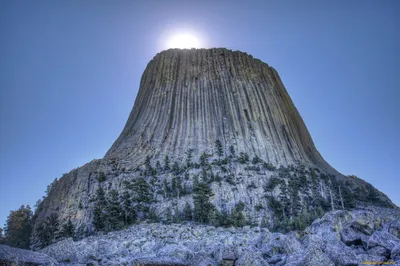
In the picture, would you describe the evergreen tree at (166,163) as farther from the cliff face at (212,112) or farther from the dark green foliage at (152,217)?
the dark green foliage at (152,217)

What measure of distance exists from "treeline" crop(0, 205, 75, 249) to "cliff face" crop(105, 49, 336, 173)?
428 inches

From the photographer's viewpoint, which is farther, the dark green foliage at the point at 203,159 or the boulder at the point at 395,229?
the dark green foliage at the point at 203,159

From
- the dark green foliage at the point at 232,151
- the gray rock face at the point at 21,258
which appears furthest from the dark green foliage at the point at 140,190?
the gray rock face at the point at 21,258

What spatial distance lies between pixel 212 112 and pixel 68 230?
2484 centimetres

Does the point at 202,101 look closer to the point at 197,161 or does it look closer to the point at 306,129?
the point at 197,161

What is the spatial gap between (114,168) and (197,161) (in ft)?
30.0

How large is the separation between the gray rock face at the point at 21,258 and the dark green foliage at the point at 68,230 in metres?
18.6

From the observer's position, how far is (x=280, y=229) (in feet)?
92.0

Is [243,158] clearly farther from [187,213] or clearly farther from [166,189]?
[187,213]

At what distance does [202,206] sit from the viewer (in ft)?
100

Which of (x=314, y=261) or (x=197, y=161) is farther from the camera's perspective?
(x=197, y=161)

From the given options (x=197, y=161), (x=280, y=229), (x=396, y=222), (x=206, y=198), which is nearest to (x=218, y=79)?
(x=197, y=161)

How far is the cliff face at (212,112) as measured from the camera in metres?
44.1

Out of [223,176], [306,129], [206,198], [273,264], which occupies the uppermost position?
[306,129]
